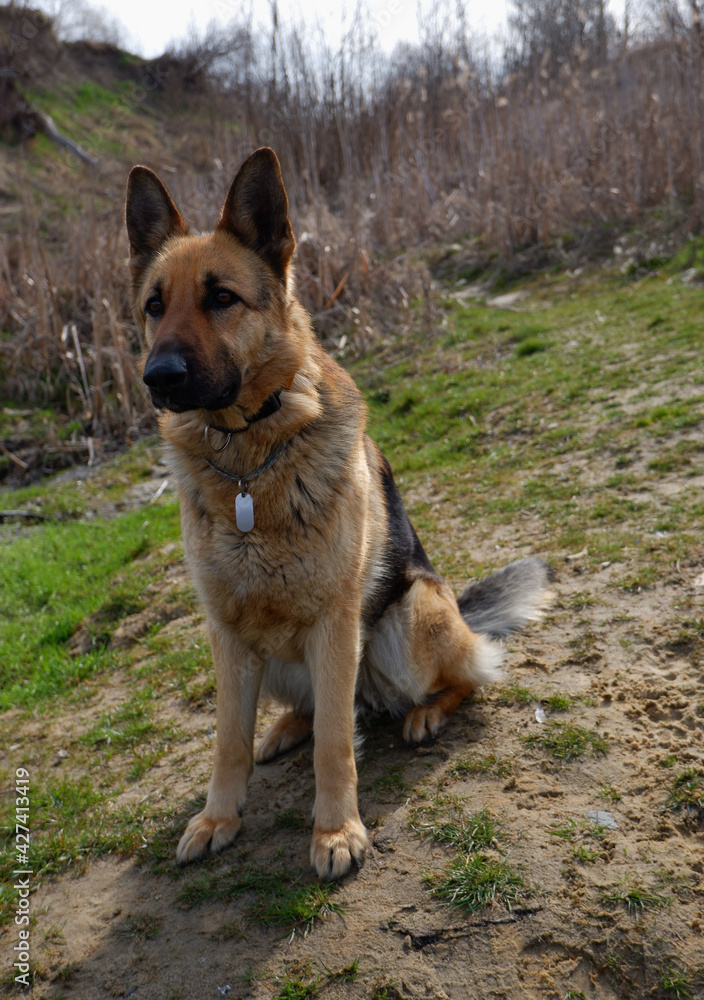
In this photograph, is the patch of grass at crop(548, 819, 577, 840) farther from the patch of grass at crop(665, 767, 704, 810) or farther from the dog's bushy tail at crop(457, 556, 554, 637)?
the dog's bushy tail at crop(457, 556, 554, 637)

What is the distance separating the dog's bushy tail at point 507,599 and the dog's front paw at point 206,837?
1597 millimetres

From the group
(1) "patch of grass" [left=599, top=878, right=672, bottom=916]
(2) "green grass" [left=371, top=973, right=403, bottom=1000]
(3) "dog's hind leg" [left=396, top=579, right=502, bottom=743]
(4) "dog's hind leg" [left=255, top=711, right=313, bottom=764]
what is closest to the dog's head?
(3) "dog's hind leg" [left=396, top=579, right=502, bottom=743]

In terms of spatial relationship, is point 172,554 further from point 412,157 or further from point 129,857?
point 412,157

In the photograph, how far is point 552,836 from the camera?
8.09 ft

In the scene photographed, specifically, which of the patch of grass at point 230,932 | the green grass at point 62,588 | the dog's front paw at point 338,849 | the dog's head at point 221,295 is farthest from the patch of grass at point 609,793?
the green grass at point 62,588

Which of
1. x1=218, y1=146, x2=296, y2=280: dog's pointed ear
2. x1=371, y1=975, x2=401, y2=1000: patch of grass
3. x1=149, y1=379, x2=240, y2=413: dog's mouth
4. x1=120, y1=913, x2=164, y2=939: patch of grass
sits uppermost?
x1=218, y1=146, x2=296, y2=280: dog's pointed ear

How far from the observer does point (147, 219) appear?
10.2 ft

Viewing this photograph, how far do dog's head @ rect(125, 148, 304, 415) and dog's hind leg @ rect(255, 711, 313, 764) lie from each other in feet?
5.37

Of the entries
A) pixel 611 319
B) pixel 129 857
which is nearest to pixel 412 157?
pixel 611 319

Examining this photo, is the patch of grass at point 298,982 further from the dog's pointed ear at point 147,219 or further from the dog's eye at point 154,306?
the dog's pointed ear at point 147,219

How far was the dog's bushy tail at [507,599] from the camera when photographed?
375 cm

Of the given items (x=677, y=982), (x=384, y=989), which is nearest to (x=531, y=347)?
(x=677, y=982)

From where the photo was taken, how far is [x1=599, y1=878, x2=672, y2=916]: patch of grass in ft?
7.05

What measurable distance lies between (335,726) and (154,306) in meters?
1.83
